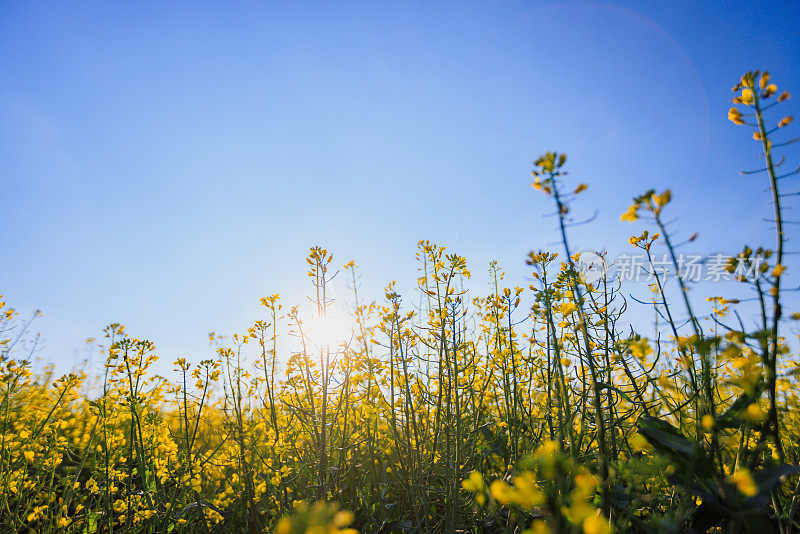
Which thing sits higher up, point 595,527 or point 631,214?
point 631,214

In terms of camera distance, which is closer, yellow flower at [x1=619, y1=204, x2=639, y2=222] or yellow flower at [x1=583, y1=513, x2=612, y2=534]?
yellow flower at [x1=583, y1=513, x2=612, y2=534]

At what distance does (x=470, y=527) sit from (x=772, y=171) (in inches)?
83.4

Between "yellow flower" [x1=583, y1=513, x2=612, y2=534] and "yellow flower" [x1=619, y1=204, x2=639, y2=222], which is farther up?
"yellow flower" [x1=619, y1=204, x2=639, y2=222]

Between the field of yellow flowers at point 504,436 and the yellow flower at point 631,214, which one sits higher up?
the yellow flower at point 631,214

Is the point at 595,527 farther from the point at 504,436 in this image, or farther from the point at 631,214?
the point at 504,436

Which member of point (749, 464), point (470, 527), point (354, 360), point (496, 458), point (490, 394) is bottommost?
point (470, 527)

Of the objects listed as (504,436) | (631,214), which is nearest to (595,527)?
(631,214)

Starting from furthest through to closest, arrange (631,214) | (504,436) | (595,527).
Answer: (504,436), (631,214), (595,527)

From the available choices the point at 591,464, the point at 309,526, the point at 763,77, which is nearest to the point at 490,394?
the point at 591,464

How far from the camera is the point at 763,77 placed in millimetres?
1502

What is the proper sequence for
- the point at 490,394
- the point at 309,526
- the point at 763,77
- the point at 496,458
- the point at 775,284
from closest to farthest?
1. the point at 309,526
2. the point at 775,284
3. the point at 763,77
4. the point at 496,458
5. the point at 490,394

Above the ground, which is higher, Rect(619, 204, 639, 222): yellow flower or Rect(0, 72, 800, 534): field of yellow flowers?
Rect(619, 204, 639, 222): yellow flower

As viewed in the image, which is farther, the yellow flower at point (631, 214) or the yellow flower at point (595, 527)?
the yellow flower at point (631, 214)

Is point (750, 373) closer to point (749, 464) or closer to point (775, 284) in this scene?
point (749, 464)
